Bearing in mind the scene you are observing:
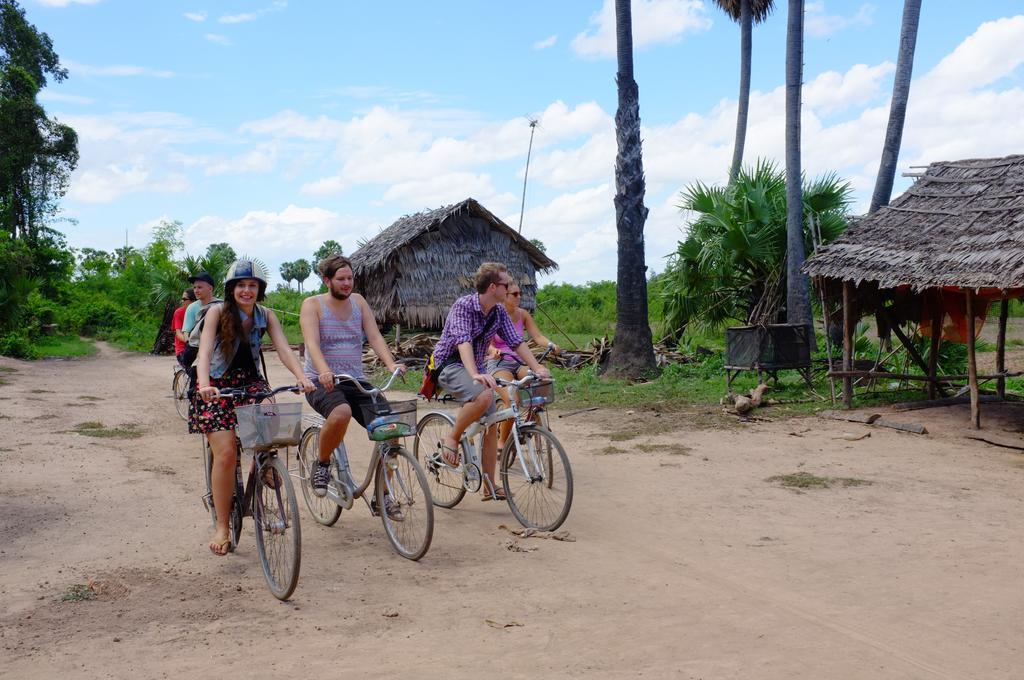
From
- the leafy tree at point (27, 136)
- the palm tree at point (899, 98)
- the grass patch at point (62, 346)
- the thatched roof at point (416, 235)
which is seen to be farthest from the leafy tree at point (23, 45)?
the palm tree at point (899, 98)

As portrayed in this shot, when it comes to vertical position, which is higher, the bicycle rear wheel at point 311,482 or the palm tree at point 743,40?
the palm tree at point 743,40

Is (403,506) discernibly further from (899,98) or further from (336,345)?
(899,98)

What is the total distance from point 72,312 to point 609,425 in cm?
3149

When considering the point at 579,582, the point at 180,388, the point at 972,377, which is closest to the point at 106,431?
the point at 180,388

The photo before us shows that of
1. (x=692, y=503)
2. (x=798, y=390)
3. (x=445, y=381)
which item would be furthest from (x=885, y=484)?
(x=798, y=390)

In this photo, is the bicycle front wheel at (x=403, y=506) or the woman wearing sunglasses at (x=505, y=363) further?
the woman wearing sunglasses at (x=505, y=363)

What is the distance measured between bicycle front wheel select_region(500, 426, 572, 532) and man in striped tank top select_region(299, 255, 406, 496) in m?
1.14

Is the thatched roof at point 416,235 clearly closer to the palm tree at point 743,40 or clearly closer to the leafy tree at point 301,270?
the palm tree at point 743,40

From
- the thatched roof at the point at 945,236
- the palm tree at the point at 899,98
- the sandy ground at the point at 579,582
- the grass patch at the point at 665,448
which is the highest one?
the palm tree at the point at 899,98

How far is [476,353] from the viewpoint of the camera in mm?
6895

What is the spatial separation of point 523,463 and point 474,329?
1.08 metres

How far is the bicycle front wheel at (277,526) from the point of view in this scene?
490cm

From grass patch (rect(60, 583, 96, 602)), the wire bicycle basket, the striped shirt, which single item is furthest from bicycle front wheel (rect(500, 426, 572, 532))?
grass patch (rect(60, 583, 96, 602))

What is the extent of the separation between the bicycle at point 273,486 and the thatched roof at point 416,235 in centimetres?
1736
